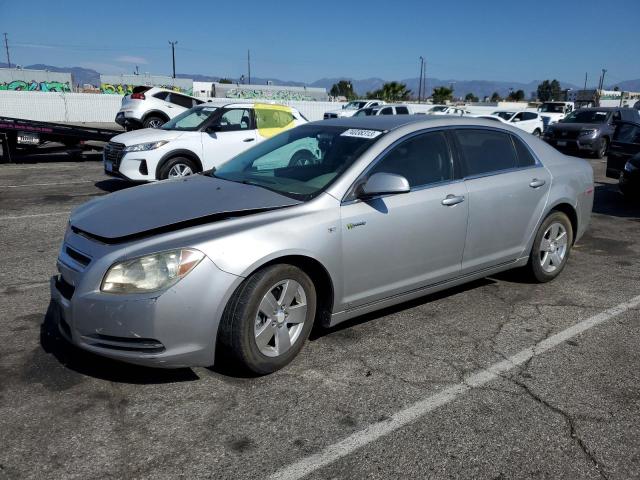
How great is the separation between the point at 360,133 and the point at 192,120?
657 cm

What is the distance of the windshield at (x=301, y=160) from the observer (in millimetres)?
3832

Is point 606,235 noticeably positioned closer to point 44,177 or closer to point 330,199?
point 330,199

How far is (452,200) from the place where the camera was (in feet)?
13.6

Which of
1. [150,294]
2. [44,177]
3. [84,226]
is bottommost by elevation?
[44,177]

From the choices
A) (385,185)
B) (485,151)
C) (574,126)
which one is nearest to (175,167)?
(485,151)

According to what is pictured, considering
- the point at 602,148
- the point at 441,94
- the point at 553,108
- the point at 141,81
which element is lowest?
the point at 602,148

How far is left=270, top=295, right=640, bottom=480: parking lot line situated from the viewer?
258cm

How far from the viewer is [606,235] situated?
7328 mm

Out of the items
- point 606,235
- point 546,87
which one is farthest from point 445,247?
point 546,87

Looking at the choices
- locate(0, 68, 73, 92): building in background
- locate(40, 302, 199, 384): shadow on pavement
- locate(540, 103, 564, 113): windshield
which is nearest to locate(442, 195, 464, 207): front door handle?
locate(40, 302, 199, 384): shadow on pavement

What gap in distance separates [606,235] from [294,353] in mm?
5545

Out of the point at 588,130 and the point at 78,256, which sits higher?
the point at 588,130

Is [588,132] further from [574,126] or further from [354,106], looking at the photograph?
[354,106]

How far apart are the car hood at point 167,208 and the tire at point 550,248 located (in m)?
2.54
